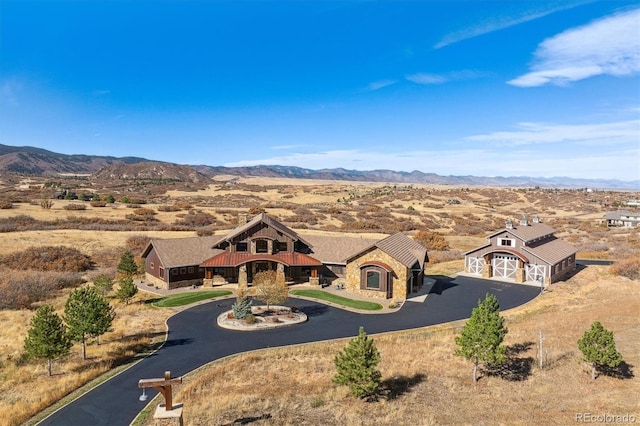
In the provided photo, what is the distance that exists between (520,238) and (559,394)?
2796cm

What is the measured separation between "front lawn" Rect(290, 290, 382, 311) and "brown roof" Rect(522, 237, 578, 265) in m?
21.3

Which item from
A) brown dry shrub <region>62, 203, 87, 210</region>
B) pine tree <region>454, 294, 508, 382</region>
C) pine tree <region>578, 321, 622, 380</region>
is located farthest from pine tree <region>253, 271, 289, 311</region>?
brown dry shrub <region>62, 203, 87, 210</region>

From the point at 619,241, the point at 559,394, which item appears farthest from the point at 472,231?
the point at 559,394

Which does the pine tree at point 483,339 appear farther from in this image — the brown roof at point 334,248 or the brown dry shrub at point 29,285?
the brown dry shrub at point 29,285

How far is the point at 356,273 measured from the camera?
41406mm

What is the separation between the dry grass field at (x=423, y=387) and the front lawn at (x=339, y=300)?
273 inches

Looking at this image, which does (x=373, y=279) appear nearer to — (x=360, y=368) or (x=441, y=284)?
(x=441, y=284)

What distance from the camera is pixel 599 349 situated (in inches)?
855

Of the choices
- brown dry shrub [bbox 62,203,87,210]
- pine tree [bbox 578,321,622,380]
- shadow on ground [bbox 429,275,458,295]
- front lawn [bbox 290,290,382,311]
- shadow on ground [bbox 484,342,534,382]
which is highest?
brown dry shrub [bbox 62,203,87,210]

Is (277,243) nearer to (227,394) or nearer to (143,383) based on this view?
(227,394)

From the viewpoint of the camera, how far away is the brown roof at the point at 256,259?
143 ft

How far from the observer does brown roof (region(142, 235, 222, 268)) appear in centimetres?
4319

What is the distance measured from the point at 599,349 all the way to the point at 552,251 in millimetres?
29905

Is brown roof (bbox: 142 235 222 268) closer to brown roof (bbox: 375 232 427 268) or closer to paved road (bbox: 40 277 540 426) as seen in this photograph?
paved road (bbox: 40 277 540 426)
